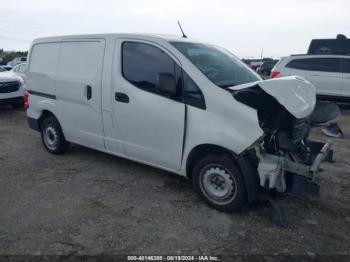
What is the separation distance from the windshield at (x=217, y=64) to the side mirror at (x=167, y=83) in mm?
342

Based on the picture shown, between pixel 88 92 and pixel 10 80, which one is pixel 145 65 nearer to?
pixel 88 92

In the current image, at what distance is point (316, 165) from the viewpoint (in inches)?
128

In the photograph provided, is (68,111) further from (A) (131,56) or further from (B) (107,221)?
(B) (107,221)

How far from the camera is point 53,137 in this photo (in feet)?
17.9

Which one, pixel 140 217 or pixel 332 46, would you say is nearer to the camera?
pixel 140 217

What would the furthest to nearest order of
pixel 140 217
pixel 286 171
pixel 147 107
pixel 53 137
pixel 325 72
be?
pixel 325 72 < pixel 53 137 < pixel 147 107 < pixel 140 217 < pixel 286 171

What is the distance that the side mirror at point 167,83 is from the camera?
3537 millimetres

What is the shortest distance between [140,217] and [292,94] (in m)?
2.02

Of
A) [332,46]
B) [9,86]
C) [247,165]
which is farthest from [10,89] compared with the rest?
[332,46]

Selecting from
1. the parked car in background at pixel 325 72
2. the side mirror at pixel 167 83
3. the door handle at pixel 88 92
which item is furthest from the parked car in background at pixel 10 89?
the parked car in background at pixel 325 72

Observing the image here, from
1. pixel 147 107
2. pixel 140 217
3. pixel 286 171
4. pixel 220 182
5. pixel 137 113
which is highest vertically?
pixel 147 107

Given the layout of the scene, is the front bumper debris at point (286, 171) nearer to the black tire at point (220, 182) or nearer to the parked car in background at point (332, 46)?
the black tire at point (220, 182)

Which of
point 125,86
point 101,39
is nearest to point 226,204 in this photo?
point 125,86

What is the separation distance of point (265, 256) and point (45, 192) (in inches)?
108
